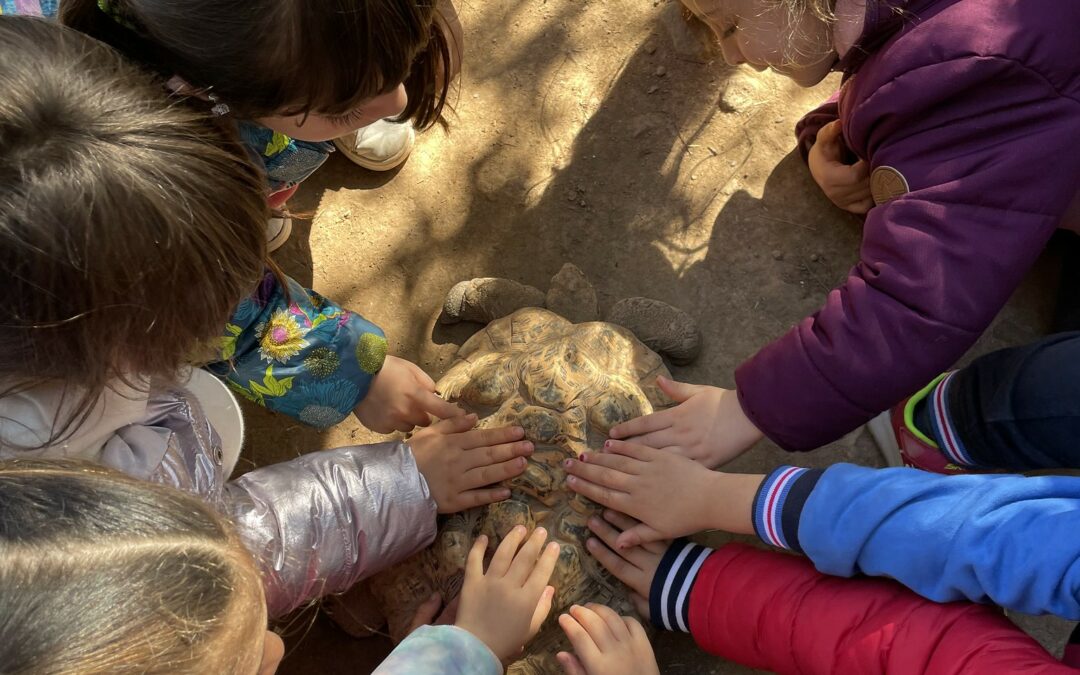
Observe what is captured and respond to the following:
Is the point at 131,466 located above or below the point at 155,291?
below

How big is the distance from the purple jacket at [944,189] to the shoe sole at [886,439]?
1.13ft

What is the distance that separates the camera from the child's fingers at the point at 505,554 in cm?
145

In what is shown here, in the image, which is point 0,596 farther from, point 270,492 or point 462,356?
point 462,356

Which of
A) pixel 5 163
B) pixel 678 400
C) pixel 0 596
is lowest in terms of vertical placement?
pixel 678 400

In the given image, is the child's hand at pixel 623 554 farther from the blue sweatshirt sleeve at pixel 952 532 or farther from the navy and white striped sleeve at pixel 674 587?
the blue sweatshirt sleeve at pixel 952 532

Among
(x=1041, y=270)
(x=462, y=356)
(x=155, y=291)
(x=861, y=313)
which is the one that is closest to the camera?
(x=155, y=291)

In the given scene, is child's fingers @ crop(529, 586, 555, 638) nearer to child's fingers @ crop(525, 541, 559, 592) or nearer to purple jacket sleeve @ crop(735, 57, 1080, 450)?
child's fingers @ crop(525, 541, 559, 592)

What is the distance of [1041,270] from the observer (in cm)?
201

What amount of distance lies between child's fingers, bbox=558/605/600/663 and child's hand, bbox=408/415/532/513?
26 centimetres

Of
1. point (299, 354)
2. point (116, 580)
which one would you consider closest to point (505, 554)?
point (299, 354)

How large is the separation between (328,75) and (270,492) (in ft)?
2.76

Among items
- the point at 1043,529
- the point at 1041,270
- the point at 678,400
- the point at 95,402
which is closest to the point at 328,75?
the point at 95,402

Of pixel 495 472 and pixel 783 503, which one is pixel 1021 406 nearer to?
pixel 783 503

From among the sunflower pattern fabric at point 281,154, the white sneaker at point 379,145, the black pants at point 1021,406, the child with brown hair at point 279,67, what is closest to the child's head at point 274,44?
the child with brown hair at point 279,67
